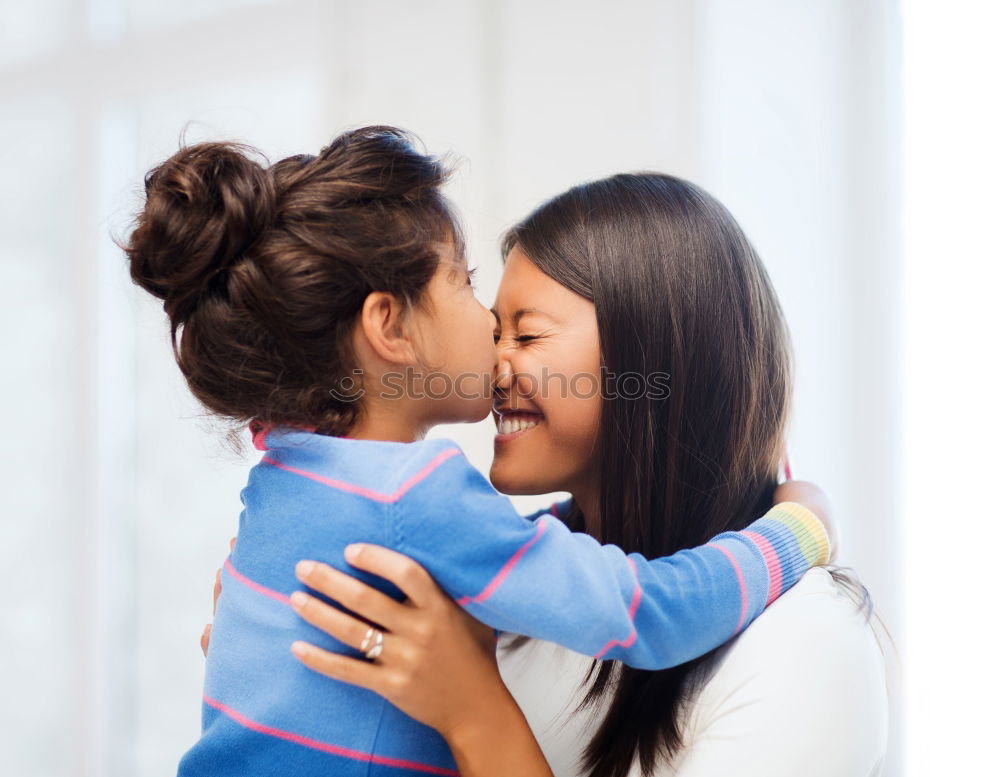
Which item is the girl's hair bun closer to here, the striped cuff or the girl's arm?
the girl's arm

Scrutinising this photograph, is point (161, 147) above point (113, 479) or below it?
above

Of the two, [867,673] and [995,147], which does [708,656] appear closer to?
[867,673]

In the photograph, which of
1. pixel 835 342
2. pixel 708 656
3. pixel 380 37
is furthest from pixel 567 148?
pixel 708 656

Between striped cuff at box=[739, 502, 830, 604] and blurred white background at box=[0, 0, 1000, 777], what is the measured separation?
0.78 meters

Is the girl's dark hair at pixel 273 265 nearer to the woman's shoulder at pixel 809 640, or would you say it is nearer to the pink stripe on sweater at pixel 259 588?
the pink stripe on sweater at pixel 259 588

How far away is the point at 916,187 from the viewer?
180cm

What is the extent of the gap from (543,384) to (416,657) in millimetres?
458

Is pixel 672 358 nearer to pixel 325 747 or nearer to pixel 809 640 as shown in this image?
pixel 809 640

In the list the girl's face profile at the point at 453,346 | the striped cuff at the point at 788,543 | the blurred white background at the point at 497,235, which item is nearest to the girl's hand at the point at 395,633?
the girl's face profile at the point at 453,346

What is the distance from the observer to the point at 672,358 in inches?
48.4

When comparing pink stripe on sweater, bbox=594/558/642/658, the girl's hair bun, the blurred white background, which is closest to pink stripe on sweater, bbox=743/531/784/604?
pink stripe on sweater, bbox=594/558/642/658

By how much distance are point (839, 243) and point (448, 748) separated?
4.44ft

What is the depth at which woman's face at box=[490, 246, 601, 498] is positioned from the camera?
1.25 meters

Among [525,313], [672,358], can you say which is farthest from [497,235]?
[672,358]
